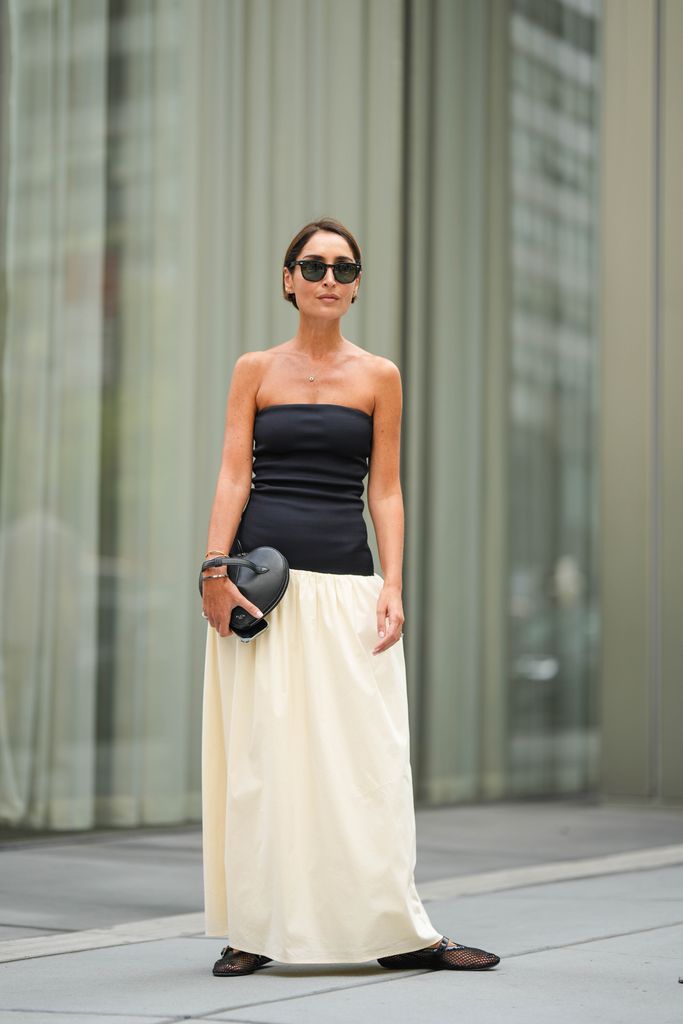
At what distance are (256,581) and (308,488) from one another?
0.32 metres

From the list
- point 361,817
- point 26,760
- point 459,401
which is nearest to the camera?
point 361,817

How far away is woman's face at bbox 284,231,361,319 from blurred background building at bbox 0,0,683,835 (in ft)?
10.6

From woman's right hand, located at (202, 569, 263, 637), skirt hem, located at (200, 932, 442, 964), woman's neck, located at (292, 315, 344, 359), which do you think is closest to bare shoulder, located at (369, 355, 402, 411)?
woman's neck, located at (292, 315, 344, 359)

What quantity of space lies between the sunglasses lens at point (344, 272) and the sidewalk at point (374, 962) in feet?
5.61

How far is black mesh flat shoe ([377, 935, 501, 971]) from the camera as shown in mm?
3934

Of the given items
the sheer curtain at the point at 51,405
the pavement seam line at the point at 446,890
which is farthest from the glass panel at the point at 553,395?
the sheer curtain at the point at 51,405

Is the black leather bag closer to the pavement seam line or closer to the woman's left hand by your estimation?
the woman's left hand

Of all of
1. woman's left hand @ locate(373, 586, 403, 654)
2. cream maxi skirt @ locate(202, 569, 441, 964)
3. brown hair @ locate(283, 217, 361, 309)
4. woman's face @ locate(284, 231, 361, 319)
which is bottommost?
cream maxi skirt @ locate(202, 569, 441, 964)

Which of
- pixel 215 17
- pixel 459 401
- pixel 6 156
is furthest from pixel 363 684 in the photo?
pixel 459 401

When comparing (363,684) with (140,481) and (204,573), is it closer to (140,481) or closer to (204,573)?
(204,573)

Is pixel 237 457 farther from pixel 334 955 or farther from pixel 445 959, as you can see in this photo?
pixel 445 959

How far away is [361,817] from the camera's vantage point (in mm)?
3846

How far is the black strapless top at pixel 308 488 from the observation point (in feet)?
13.2

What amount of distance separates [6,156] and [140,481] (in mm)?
1574
